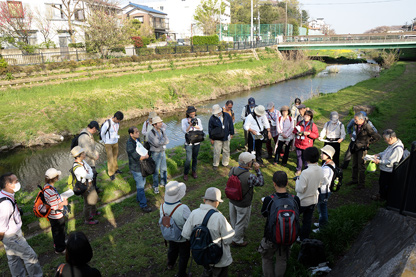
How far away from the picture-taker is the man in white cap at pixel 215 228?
329 cm

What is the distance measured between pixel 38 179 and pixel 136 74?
14374 mm

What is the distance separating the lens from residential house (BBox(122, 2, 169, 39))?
49.6 meters

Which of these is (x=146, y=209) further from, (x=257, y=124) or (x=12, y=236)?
(x=257, y=124)

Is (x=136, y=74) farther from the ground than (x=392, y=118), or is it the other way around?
(x=136, y=74)

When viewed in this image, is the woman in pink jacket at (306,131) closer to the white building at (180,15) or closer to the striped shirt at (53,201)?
the striped shirt at (53,201)

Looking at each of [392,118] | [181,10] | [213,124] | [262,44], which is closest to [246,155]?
[213,124]

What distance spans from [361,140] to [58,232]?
256 inches

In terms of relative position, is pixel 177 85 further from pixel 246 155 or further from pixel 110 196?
pixel 246 155

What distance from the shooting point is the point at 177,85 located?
885 inches

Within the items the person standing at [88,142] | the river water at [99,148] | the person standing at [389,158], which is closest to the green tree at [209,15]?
the river water at [99,148]

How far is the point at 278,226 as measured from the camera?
3.41 m

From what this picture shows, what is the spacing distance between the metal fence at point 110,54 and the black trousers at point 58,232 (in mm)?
20505

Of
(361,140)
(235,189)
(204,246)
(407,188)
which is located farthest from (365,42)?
(204,246)

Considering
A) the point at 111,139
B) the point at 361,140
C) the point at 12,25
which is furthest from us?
the point at 12,25
